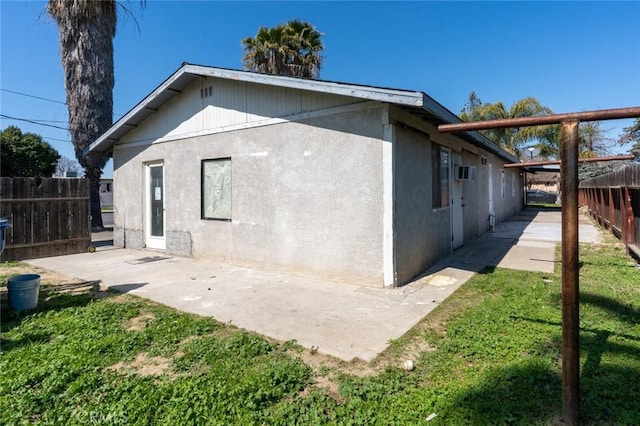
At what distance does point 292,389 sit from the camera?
2.60 meters

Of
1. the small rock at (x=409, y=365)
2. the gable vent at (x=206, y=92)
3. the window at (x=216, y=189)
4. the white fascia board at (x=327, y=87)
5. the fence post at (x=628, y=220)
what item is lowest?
the small rock at (x=409, y=365)

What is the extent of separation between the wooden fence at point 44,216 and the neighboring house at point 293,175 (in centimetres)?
99

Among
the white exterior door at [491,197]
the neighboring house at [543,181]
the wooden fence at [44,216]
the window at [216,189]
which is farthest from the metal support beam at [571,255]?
the neighboring house at [543,181]

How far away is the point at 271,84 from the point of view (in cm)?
598

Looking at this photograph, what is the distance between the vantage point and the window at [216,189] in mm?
7324

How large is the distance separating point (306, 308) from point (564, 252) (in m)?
3.05

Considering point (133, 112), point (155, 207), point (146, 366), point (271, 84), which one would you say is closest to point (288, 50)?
point (133, 112)

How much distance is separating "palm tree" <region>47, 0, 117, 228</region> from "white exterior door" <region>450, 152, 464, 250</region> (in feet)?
39.9

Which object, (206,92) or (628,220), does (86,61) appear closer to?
(206,92)

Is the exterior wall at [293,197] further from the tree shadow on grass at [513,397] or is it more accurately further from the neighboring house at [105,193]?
the neighboring house at [105,193]

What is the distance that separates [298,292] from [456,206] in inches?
198

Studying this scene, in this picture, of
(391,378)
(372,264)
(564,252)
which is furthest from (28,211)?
(564,252)

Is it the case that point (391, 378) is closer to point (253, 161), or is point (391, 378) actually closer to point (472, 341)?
point (472, 341)

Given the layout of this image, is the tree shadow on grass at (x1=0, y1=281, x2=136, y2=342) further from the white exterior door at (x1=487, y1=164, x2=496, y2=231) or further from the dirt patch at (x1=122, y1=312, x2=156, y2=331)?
the white exterior door at (x1=487, y1=164, x2=496, y2=231)
